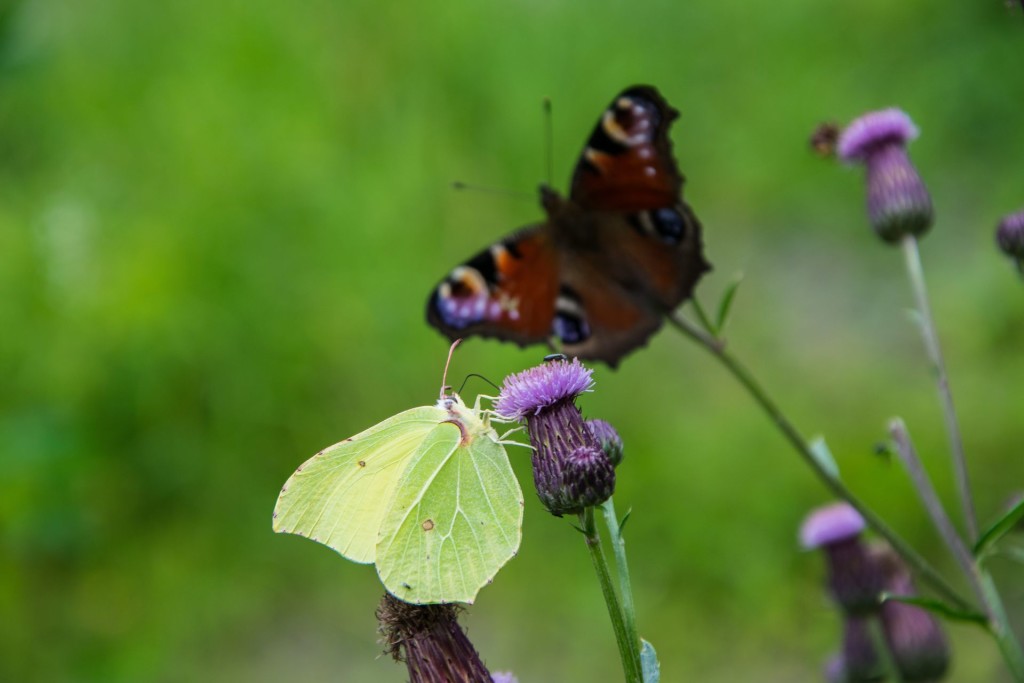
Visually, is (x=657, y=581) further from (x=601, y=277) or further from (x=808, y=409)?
(x=601, y=277)

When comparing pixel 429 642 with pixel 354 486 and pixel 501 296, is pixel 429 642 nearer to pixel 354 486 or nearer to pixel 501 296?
pixel 354 486

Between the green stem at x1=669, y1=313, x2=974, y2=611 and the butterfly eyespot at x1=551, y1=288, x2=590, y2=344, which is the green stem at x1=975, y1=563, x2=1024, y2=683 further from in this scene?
the butterfly eyespot at x1=551, y1=288, x2=590, y2=344

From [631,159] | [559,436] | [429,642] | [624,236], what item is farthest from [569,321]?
[429,642]

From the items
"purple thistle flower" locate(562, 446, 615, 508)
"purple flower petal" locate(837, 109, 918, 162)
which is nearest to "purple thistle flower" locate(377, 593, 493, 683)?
"purple thistle flower" locate(562, 446, 615, 508)

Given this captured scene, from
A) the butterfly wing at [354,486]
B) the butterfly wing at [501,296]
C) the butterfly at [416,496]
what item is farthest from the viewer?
the butterfly wing at [501,296]

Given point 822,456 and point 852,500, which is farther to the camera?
point 822,456

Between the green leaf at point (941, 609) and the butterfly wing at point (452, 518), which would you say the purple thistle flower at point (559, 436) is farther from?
the green leaf at point (941, 609)

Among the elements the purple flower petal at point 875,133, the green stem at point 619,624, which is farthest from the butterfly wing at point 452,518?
the purple flower petal at point 875,133

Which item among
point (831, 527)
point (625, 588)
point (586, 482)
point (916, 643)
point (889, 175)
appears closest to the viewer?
point (625, 588)
